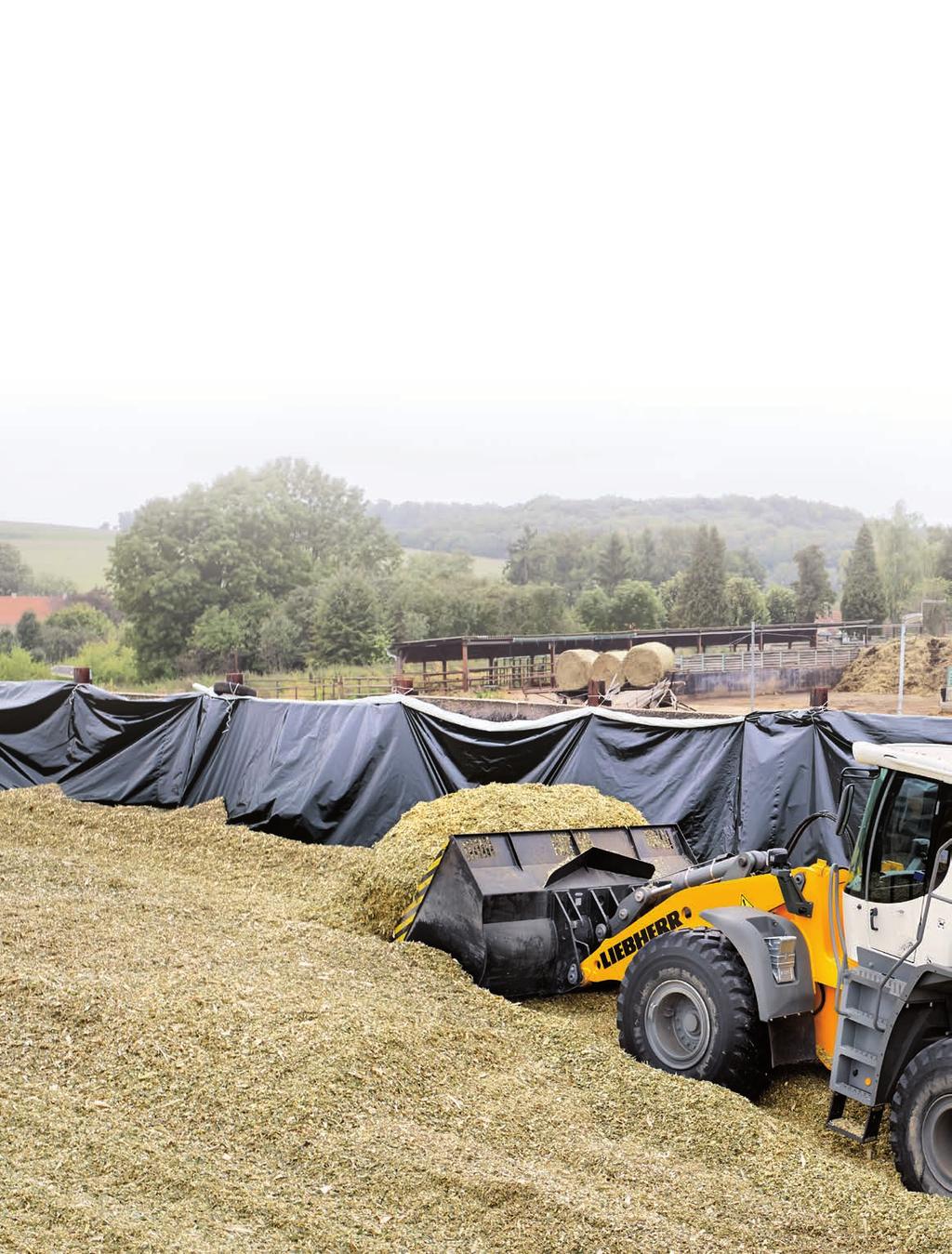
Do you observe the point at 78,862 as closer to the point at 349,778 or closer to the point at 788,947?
the point at 349,778

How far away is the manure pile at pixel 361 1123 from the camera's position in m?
4.25

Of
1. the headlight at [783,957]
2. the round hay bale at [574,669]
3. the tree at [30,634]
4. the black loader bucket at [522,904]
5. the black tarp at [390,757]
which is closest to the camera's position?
the headlight at [783,957]

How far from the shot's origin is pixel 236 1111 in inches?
199

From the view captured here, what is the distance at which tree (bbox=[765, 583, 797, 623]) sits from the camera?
101188 mm

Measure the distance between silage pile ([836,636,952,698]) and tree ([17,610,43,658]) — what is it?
58.8 m

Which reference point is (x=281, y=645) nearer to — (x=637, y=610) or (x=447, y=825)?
(x=637, y=610)

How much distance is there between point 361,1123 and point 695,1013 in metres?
1.79

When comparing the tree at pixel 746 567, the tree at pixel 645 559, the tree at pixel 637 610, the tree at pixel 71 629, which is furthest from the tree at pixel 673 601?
the tree at pixel 746 567

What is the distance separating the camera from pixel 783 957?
5703 millimetres

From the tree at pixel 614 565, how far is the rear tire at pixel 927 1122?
104m

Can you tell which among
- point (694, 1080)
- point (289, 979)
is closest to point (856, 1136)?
point (694, 1080)

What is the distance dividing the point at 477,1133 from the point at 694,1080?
117 centimetres

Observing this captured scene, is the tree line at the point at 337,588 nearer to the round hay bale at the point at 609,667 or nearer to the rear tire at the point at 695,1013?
the round hay bale at the point at 609,667

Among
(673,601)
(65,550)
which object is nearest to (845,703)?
(673,601)
